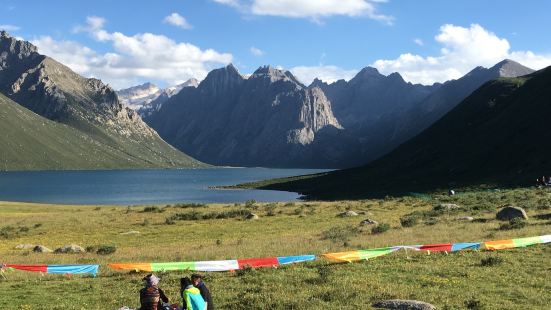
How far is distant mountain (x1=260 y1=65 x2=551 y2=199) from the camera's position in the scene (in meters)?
128

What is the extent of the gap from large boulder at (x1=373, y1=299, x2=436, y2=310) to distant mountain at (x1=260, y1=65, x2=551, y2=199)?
9699cm

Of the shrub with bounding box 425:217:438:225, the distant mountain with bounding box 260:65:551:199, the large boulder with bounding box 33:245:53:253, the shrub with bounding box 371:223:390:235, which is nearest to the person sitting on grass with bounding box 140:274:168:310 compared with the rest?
the large boulder with bounding box 33:245:53:253

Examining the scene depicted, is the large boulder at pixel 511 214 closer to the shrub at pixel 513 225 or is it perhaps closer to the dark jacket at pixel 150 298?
the shrub at pixel 513 225

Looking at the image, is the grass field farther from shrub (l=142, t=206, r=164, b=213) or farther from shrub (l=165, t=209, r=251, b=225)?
shrub (l=142, t=206, r=164, b=213)

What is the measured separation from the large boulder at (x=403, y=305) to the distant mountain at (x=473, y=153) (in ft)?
318

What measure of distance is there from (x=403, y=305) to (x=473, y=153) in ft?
468

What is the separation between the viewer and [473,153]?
14888cm

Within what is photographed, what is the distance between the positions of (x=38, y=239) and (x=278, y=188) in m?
140

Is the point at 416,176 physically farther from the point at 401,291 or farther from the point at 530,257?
the point at 401,291

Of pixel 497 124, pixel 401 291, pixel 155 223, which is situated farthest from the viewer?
pixel 497 124

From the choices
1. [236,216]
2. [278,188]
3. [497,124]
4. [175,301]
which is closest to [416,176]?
[497,124]

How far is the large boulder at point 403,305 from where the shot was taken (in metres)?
16.5

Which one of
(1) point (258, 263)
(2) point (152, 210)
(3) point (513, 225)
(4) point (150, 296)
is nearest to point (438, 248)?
(1) point (258, 263)

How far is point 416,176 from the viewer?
5891 inches
